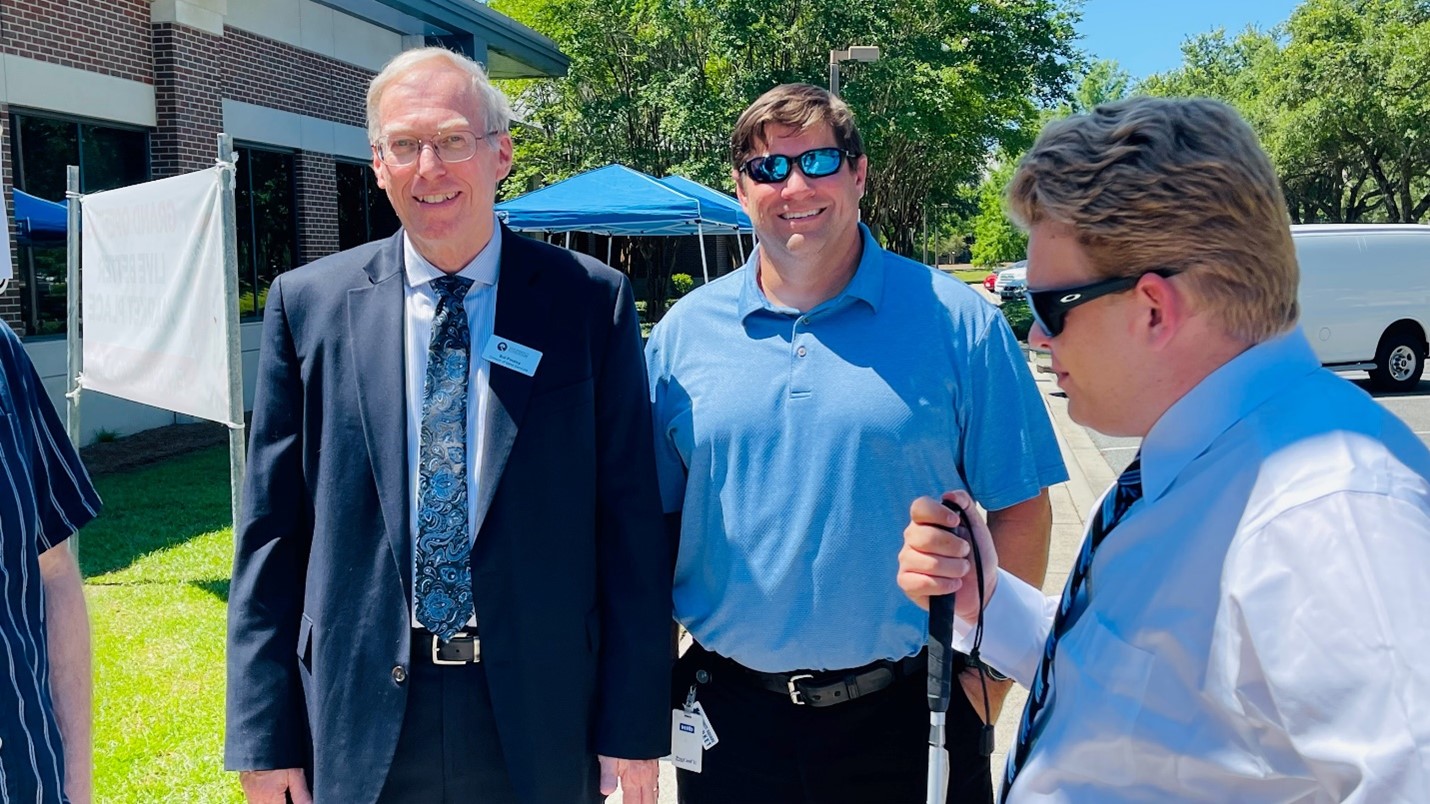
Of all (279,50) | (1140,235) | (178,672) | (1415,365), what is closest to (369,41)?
(279,50)

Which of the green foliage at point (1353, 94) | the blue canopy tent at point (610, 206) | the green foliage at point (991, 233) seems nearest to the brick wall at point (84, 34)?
the blue canopy tent at point (610, 206)

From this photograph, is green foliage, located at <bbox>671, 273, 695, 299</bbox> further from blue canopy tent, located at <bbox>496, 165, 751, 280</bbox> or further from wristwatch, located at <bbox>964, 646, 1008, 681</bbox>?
wristwatch, located at <bbox>964, 646, 1008, 681</bbox>

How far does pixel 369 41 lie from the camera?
17.3 meters

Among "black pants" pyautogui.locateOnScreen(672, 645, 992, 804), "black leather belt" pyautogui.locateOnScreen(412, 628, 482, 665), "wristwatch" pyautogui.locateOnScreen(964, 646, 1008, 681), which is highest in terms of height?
"black leather belt" pyautogui.locateOnScreen(412, 628, 482, 665)

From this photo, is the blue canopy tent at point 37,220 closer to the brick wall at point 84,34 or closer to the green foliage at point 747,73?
the brick wall at point 84,34

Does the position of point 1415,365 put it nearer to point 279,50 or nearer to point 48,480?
point 279,50

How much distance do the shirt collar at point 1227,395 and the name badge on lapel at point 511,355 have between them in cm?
130

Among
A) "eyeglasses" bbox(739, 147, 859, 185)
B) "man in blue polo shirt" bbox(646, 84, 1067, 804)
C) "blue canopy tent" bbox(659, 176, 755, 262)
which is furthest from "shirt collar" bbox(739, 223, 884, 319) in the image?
"blue canopy tent" bbox(659, 176, 755, 262)

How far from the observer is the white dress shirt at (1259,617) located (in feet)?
3.51

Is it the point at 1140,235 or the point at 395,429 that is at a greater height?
the point at 1140,235

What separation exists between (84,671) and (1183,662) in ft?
5.88

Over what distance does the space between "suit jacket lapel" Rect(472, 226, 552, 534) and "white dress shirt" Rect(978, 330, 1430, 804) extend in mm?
1167

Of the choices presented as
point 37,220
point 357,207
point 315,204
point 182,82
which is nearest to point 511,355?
point 37,220

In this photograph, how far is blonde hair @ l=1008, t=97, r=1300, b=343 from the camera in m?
1.34
